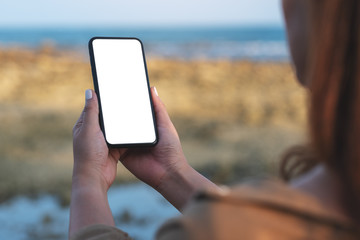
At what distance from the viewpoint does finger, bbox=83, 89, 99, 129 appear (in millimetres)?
1250

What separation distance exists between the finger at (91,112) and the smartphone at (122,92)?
34 millimetres

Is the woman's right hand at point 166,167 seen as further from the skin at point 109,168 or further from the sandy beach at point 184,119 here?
the sandy beach at point 184,119

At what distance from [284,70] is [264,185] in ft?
44.7

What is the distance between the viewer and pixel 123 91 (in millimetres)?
1370

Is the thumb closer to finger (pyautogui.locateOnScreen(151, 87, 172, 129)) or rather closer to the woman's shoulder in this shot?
finger (pyautogui.locateOnScreen(151, 87, 172, 129))

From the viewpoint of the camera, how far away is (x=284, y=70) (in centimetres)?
1380

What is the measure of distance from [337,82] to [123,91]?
3.00 feet

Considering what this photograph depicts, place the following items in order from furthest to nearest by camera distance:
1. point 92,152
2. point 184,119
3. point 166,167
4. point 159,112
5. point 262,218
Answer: point 184,119 < point 159,112 < point 166,167 < point 92,152 < point 262,218

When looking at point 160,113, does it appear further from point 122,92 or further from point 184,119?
point 184,119

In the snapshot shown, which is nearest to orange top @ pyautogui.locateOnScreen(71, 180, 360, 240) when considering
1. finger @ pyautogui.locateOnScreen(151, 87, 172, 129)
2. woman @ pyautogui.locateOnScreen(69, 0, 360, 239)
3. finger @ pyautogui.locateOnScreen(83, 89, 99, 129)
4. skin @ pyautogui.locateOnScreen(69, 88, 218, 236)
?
woman @ pyautogui.locateOnScreen(69, 0, 360, 239)

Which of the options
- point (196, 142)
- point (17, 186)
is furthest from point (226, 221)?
point (196, 142)

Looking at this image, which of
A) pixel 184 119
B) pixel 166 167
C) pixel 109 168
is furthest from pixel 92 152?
pixel 184 119

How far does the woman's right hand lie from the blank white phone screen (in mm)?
29

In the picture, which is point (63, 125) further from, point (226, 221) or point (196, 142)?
point (226, 221)
